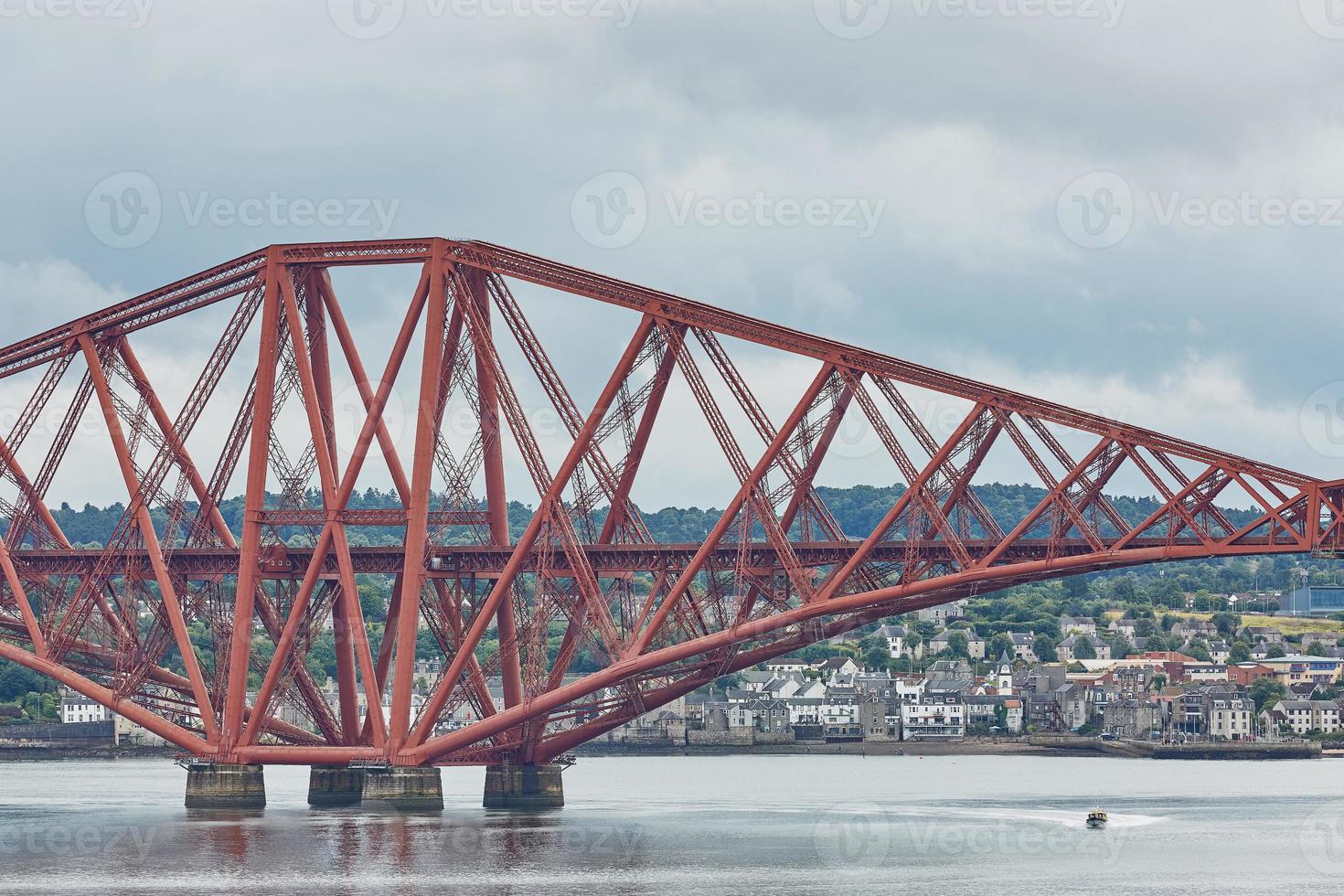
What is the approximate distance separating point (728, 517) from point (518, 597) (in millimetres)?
13585

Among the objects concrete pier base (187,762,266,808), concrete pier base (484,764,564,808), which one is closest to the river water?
concrete pier base (187,762,266,808)

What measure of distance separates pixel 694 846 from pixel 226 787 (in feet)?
70.4

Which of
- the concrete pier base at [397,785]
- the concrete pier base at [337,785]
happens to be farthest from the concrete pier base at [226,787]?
the concrete pier base at [397,785]

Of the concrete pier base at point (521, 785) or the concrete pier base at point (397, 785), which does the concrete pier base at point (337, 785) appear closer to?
the concrete pier base at point (521, 785)

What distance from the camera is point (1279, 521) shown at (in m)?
78.1

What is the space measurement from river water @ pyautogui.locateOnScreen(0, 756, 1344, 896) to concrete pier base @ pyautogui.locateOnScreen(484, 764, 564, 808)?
168 cm

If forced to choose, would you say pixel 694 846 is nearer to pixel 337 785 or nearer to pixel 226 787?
pixel 226 787

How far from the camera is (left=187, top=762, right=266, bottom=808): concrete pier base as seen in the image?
311ft

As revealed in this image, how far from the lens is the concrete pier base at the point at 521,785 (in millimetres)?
99562

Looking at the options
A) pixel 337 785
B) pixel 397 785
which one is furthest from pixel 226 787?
pixel 397 785

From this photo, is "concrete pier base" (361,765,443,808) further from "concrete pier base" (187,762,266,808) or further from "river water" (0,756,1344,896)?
"concrete pier base" (187,762,266,808)

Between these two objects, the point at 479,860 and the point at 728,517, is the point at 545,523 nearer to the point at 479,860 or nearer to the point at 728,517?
the point at 728,517

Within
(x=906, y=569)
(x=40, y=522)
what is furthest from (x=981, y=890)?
(x=40, y=522)

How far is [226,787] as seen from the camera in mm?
95062
